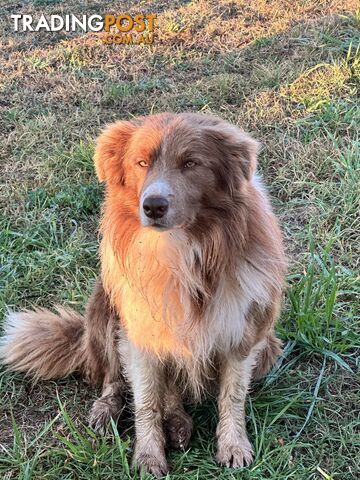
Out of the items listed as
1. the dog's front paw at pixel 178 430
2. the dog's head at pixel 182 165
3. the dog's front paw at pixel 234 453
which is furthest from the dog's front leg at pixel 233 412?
the dog's head at pixel 182 165

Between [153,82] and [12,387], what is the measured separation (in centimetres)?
373

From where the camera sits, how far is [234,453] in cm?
264

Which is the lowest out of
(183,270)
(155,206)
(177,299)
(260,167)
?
(260,167)

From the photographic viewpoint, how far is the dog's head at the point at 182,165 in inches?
89.4

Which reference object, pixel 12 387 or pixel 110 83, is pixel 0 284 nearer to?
pixel 12 387

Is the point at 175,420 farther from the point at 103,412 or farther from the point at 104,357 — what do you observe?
the point at 104,357

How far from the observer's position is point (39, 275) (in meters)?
3.81

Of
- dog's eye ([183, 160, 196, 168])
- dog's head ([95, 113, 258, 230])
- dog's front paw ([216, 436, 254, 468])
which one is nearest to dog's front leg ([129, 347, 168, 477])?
dog's front paw ([216, 436, 254, 468])

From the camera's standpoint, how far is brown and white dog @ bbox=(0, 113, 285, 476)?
2352mm

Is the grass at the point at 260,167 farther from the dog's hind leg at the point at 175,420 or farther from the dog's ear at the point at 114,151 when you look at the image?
the dog's ear at the point at 114,151

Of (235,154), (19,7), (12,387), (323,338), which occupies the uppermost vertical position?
(235,154)

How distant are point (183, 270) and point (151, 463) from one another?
879 millimetres

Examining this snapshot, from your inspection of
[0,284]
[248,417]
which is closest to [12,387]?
[0,284]

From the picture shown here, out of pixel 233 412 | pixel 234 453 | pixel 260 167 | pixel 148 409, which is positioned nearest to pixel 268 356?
pixel 233 412
